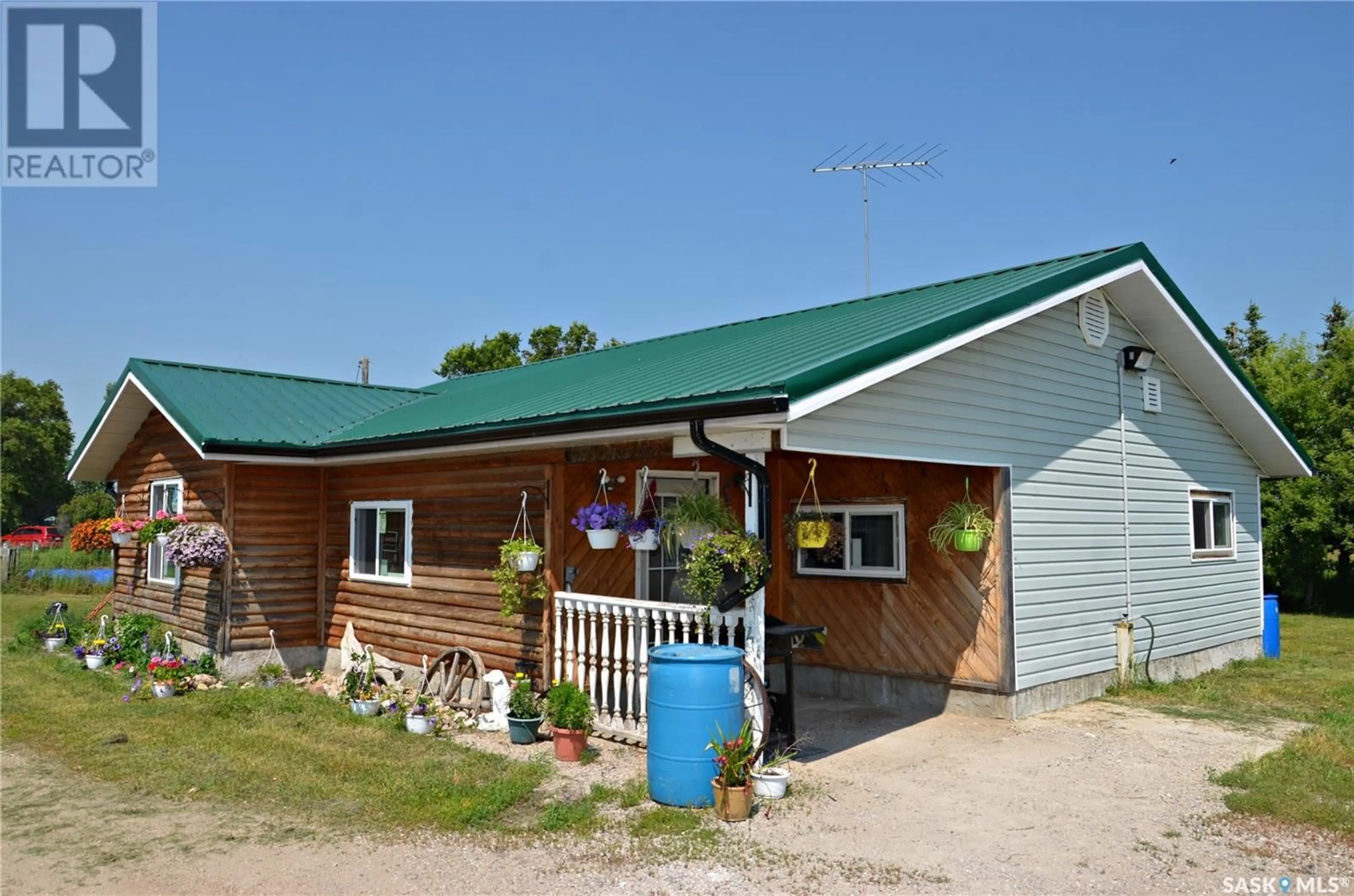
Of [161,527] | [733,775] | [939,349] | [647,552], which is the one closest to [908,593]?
[647,552]

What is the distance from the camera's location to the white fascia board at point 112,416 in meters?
11.6

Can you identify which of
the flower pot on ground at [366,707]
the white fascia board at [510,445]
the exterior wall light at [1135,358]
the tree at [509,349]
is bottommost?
the flower pot on ground at [366,707]

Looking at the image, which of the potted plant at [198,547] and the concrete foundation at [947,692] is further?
the potted plant at [198,547]

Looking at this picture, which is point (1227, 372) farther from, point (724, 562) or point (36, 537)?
point (36, 537)

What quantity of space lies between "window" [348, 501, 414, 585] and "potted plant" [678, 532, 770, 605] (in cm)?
490

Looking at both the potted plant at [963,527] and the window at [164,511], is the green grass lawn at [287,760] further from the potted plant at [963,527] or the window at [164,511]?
the potted plant at [963,527]

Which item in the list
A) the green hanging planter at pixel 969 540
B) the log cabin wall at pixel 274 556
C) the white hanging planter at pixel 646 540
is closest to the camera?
the white hanging planter at pixel 646 540

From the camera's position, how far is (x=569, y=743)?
24.8 ft

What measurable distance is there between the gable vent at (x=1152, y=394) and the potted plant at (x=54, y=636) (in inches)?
600

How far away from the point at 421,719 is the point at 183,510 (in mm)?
6201

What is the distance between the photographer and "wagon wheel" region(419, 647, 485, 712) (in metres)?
9.48

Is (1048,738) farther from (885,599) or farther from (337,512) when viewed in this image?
(337,512)

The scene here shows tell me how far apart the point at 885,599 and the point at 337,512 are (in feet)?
22.3

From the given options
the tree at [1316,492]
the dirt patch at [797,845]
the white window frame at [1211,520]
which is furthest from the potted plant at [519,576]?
the tree at [1316,492]
